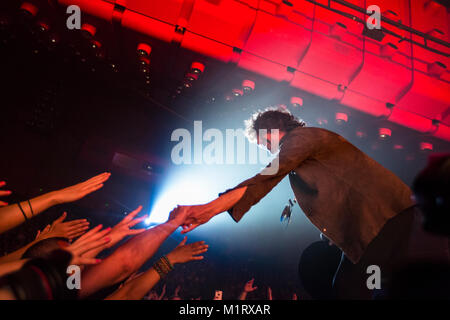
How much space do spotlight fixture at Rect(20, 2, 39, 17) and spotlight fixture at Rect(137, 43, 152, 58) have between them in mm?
1373

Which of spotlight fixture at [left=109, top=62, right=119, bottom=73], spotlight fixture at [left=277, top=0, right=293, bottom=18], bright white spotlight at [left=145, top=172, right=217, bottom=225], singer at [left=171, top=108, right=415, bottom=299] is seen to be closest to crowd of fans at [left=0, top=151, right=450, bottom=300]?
singer at [left=171, top=108, right=415, bottom=299]

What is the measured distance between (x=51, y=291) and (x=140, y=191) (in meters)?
5.30

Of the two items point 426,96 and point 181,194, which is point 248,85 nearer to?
point 426,96

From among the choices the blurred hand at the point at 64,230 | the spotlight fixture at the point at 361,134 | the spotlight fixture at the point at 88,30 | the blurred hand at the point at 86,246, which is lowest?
the blurred hand at the point at 64,230

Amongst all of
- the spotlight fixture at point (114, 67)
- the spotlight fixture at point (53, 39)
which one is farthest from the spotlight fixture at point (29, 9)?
the spotlight fixture at point (114, 67)

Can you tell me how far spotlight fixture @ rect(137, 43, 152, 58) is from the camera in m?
3.53

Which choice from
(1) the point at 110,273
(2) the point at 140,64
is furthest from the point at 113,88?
(1) the point at 110,273

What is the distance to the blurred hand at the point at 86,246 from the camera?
107 cm

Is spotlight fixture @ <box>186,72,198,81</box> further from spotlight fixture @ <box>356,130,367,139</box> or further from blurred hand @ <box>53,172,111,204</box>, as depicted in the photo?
spotlight fixture @ <box>356,130,367,139</box>

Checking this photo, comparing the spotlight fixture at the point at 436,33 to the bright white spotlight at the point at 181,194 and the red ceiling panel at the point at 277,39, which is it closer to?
the red ceiling panel at the point at 277,39

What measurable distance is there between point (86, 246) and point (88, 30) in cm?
339

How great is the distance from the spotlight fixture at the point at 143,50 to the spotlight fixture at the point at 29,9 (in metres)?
1.37

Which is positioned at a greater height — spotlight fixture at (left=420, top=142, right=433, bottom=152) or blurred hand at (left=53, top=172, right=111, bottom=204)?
spotlight fixture at (left=420, top=142, right=433, bottom=152)

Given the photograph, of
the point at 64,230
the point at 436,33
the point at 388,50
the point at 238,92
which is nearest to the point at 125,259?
the point at 64,230
